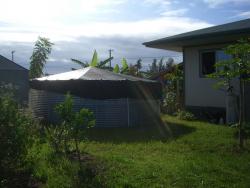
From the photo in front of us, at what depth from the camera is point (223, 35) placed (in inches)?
514

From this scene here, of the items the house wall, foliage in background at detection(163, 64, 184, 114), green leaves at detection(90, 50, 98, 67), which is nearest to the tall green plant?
green leaves at detection(90, 50, 98, 67)

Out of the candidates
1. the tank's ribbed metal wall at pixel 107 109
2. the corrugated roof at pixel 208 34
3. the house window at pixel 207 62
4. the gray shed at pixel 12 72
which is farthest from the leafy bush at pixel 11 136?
the gray shed at pixel 12 72

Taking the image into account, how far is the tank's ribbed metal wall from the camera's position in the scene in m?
13.2

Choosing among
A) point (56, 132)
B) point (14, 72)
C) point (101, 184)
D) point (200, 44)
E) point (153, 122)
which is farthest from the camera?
point (14, 72)

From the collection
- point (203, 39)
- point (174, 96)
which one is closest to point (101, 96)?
point (203, 39)

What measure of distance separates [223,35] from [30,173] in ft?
28.9

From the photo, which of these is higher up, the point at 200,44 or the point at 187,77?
the point at 200,44

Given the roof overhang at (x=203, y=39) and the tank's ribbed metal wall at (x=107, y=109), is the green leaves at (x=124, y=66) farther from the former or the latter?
the tank's ribbed metal wall at (x=107, y=109)

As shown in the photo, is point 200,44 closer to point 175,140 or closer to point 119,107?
point 119,107

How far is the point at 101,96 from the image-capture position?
13242mm

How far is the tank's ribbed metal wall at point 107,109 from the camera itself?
13227mm

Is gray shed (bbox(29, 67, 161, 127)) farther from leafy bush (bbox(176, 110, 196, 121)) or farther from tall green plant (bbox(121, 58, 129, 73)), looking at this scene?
tall green plant (bbox(121, 58, 129, 73))

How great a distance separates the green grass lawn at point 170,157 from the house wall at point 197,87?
2.94 m

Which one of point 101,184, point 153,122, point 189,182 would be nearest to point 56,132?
point 101,184
